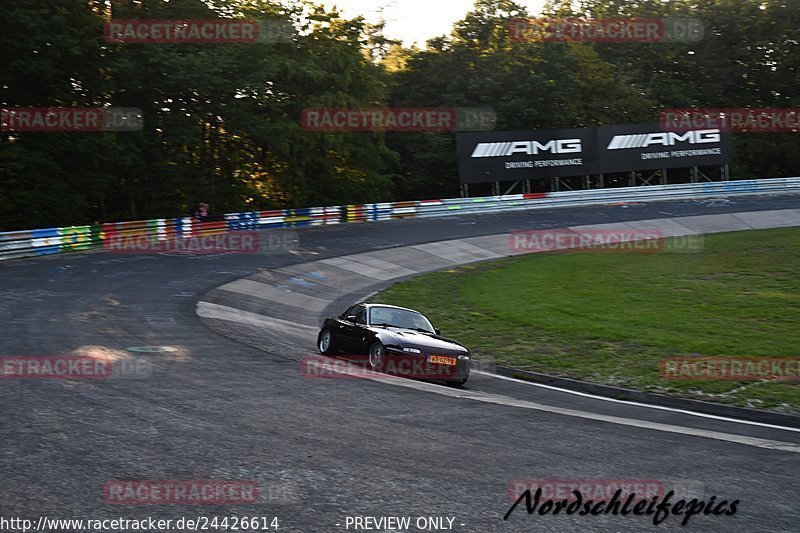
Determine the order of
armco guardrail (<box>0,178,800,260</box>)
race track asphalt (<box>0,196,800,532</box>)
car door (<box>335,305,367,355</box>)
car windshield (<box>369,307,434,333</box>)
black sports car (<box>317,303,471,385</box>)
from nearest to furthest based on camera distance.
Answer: race track asphalt (<box>0,196,800,532</box>) < black sports car (<box>317,303,471,385</box>) < car door (<box>335,305,367,355</box>) < car windshield (<box>369,307,434,333</box>) < armco guardrail (<box>0,178,800,260</box>)

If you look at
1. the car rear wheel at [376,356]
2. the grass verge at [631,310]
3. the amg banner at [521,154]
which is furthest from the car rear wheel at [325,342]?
the amg banner at [521,154]

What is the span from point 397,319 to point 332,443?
701 centimetres

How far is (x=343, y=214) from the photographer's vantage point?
43.2 metres

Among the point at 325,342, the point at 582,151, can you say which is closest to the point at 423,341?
the point at 325,342

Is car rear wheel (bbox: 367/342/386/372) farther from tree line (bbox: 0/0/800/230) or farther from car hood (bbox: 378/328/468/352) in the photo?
tree line (bbox: 0/0/800/230)

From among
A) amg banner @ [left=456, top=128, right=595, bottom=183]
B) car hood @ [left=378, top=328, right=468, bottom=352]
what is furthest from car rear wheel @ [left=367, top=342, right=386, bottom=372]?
amg banner @ [left=456, top=128, right=595, bottom=183]

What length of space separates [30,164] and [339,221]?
15.0 meters

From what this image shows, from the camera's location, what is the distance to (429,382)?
47.4ft

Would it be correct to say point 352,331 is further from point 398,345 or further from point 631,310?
point 631,310

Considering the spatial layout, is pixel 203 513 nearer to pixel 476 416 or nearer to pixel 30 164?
pixel 476 416

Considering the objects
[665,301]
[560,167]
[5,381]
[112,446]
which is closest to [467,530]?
[112,446]

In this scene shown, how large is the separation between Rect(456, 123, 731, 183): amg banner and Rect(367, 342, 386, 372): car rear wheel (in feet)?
109

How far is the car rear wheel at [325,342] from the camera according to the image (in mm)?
16344

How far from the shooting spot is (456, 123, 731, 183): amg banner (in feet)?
156
